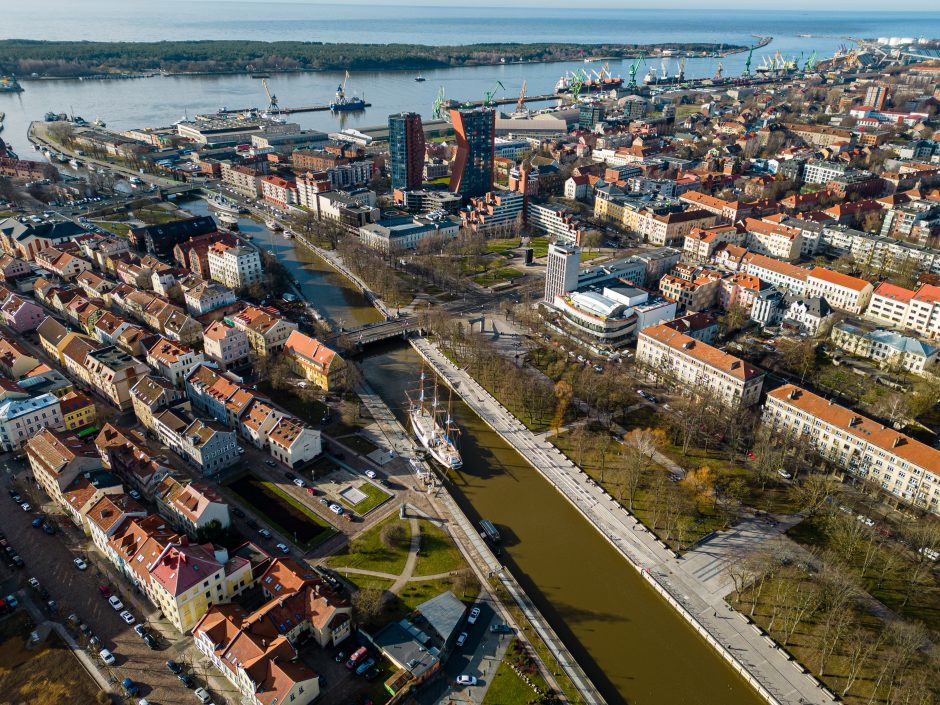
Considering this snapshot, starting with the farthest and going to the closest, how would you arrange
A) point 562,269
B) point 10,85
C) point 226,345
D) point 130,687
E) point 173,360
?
1. point 10,85
2. point 562,269
3. point 226,345
4. point 173,360
5. point 130,687

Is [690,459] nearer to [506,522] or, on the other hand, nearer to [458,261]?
[506,522]

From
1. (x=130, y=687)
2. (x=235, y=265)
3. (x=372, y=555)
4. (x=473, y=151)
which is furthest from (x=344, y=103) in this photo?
(x=130, y=687)

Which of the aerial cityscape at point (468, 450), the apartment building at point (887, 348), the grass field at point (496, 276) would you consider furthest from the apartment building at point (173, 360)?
the apartment building at point (887, 348)

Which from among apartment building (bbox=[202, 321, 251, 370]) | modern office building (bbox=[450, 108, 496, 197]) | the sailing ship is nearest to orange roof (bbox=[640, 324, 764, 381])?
the sailing ship

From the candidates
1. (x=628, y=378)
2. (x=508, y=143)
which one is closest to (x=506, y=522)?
(x=628, y=378)

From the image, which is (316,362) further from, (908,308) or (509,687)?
(908,308)

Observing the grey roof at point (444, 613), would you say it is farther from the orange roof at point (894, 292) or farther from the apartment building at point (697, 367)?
the orange roof at point (894, 292)
